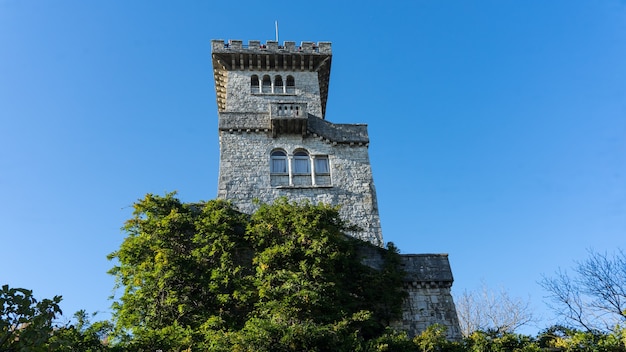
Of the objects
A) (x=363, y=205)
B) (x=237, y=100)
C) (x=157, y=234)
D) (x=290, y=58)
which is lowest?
(x=157, y=234)

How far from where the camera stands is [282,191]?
24094mm

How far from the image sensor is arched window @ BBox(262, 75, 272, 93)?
3052 centimetres

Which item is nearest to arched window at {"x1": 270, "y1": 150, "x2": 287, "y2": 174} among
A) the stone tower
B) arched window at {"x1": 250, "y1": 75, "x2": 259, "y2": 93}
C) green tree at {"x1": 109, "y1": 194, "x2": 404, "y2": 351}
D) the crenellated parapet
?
the stone tower

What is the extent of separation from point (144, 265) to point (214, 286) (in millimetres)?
2397

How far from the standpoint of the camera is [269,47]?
3119 cm

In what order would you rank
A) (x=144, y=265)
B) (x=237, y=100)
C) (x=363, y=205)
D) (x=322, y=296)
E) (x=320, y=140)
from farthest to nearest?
1. (x=237, y=100)
2. (x=320, y=140)
3. (x=363, y=205)
4. (x=144, y=265)
5. (x=322, y=296)

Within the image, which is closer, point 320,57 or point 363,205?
point 363,205

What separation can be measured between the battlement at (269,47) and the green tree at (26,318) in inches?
952

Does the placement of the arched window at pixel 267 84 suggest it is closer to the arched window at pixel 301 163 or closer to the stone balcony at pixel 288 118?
the stone balcony at pixel 288 118

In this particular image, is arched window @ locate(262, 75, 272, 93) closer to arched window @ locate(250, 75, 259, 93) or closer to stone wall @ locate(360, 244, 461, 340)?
arched window @ locate(250, 75, 259, 93)

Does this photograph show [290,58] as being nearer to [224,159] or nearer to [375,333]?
[224,159]

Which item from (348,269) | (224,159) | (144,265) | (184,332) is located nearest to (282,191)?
(224,159)

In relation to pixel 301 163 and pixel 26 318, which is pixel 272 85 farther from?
pixel 26 318

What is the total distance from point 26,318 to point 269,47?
2487 centimetres
